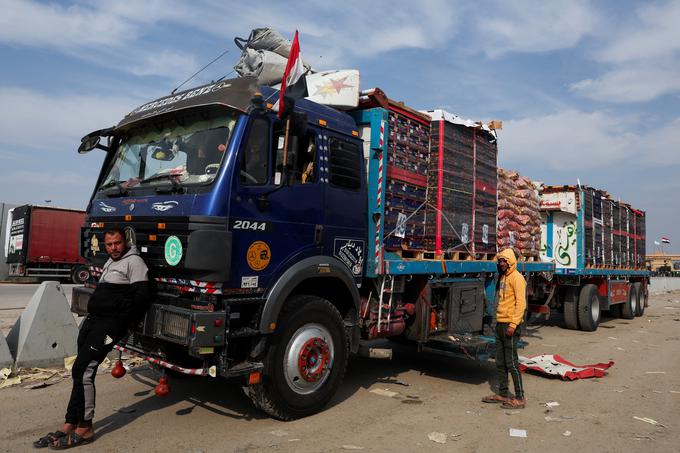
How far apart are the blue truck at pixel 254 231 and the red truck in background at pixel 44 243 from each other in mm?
17882

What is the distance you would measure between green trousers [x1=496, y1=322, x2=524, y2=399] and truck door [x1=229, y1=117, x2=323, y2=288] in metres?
2.45

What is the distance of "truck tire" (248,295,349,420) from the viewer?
14.9ft

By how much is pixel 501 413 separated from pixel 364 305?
1867mm

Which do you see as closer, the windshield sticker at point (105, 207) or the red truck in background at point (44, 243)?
the windshield sticker at point (105, 207)

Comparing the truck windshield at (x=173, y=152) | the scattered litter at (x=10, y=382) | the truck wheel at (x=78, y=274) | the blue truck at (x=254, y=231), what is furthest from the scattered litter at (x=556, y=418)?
the truck wheel at (x=78, y=274)

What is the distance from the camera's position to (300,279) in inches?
186

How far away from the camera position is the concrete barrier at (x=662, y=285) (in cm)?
2842

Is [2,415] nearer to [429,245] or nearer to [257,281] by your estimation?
[257,281]

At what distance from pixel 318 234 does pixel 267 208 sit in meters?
0.72

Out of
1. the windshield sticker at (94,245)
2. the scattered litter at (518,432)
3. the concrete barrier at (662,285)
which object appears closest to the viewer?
the scattered litter at (518,432)

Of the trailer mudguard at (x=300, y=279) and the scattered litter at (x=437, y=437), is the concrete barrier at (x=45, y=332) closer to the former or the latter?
the trailer mudguard at (x=300, y=279)

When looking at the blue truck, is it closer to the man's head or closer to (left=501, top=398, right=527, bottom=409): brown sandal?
the man's head

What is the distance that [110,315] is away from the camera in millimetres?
4152

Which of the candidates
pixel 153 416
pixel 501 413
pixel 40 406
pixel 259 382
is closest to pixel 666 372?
pixel 501 413
